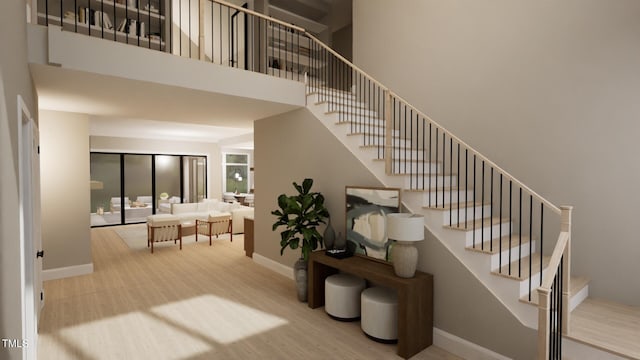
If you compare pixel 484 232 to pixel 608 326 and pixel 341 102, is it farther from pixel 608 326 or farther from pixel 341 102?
pixel 341 102

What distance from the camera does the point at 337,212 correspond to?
15.4ft

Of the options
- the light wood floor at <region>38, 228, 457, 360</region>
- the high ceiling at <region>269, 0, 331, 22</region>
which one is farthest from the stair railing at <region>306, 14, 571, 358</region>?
the high ceiling at <region>269, 0, 331, 22</region>

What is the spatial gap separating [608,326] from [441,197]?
1864mm

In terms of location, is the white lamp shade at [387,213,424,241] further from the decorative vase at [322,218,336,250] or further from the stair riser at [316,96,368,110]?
the stair riser at [316,96,368,110]

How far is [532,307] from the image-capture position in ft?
8.80

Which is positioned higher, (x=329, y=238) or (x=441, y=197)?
(x=441, y=197)

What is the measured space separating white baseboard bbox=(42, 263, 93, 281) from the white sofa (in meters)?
2.60

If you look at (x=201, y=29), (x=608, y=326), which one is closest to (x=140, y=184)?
(x=201, y=29)

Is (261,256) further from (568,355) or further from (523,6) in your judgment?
(523,6)

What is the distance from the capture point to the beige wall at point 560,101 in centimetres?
329

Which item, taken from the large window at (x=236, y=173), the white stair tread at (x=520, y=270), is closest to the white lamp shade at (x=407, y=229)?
the white stair tread at (x=520, y=270)

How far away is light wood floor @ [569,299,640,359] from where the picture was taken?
2480mm

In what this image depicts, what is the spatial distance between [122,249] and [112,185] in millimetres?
3982

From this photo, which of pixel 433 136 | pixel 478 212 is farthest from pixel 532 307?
pixel 433 136
